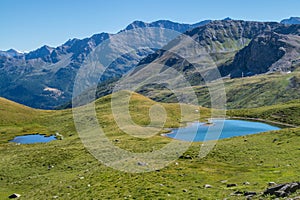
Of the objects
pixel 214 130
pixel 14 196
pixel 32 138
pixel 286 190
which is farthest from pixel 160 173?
pixel 32 138

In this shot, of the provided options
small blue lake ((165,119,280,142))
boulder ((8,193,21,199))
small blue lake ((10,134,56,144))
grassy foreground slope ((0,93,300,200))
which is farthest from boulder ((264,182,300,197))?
small blue lake ((10,134,56,144))

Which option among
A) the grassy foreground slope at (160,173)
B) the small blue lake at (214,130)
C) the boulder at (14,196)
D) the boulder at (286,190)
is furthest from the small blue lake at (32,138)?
the boulder at (286,190)

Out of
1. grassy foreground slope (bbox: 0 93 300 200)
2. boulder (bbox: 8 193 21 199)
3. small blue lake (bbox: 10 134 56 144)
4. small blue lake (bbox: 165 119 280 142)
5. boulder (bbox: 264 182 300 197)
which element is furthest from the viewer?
small blue lake (bbox: 10 134 56 144)

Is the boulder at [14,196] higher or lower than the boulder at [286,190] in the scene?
lower

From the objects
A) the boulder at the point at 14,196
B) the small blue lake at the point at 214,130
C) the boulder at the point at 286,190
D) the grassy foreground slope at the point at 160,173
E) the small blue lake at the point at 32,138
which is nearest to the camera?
the boulder at the point at 286,190

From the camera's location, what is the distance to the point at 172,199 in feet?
111

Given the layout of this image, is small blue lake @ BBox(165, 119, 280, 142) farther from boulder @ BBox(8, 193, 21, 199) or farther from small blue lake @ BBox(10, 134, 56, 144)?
boulder @ BBox(8, 193, 21, 199)

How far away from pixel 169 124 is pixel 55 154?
81.3m

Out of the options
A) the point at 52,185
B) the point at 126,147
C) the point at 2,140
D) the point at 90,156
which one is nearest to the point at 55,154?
the point at 90,156

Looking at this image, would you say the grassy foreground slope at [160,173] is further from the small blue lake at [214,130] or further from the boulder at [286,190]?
the small blue lake at [214,130]

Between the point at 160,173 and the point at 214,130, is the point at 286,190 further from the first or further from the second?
the point at 214,130

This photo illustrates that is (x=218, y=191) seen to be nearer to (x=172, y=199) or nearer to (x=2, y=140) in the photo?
(x=172, y=199)

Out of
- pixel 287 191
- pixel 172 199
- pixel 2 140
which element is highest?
pixel 287 191

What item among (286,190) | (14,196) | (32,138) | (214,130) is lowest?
(32,138)
